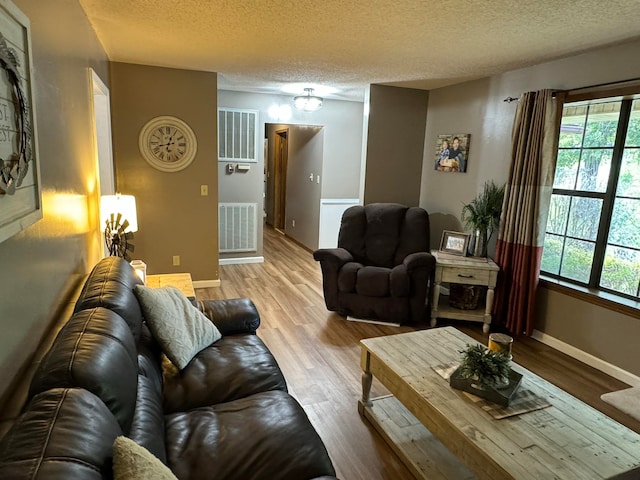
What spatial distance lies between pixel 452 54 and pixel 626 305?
228cm

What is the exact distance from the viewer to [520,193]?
3430 mm

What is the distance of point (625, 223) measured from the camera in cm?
295

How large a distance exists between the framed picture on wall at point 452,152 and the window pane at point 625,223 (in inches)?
61.6

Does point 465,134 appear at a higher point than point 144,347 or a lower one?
higher

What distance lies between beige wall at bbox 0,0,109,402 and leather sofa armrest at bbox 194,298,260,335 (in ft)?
2.43

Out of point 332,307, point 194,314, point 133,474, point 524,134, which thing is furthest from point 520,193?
point 133,474

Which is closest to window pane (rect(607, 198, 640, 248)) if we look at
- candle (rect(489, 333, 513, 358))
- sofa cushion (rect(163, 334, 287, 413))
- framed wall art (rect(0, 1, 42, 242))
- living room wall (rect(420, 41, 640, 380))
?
living room wall (rect(420, 41, 640, 380))

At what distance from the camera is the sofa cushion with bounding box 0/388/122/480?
784mm

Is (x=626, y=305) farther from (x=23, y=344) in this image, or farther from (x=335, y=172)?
(x=335, y=172)

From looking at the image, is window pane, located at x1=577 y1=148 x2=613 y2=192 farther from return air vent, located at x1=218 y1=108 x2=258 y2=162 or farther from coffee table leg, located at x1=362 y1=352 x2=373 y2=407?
return air vent, located at x1=218 y1=108 x2=258 y2=162

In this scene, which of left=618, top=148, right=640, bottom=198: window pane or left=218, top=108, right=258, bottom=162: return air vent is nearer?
left=618, top=148, right=640, bottom=198: window pane

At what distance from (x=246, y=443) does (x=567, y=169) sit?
11.0 feet

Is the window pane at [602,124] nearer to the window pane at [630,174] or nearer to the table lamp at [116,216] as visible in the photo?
the window pane at [630,174]

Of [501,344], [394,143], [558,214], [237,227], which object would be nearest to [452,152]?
[394,143]
